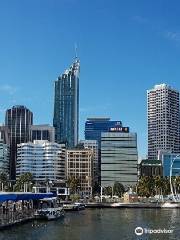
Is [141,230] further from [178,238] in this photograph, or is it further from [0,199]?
[0,199]

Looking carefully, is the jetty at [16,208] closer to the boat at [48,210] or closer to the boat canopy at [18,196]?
the boat canopy at [18,196]

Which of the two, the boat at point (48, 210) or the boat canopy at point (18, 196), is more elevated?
the boat canopy at point (18, 196)

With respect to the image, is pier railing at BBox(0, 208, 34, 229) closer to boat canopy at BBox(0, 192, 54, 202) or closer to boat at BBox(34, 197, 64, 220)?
boat at BBox(34, 197, 64, 220)

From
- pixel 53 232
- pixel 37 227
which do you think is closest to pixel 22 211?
pixel 37 227

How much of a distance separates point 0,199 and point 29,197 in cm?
2525

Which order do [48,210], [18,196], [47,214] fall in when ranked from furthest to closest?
[48,210]
[47,214]
[18,196]

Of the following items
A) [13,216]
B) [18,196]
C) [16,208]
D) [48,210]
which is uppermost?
[18,196]

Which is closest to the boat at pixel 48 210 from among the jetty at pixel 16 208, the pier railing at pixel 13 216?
the jetty at pixel 16 208

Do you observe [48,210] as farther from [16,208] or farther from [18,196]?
[18,196]

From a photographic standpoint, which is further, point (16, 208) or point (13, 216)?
point (16, 208)

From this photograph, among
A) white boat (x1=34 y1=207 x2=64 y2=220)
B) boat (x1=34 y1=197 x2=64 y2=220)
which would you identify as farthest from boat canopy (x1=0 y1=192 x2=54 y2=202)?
white boat (x1=34 y1=207 x2=64 y2=220)

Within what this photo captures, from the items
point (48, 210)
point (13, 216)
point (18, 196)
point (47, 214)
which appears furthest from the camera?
point (48, 210)

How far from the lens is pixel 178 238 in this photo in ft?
279

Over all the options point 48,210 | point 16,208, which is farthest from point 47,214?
point 16,208
